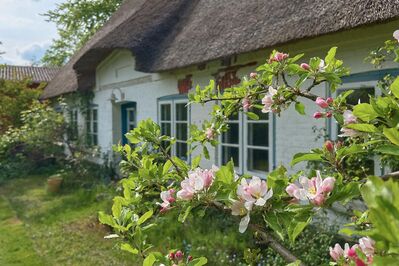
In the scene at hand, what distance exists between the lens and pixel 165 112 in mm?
8555

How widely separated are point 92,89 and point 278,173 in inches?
450

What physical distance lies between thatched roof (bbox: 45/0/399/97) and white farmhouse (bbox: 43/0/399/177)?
14mm

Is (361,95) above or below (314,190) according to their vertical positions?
above

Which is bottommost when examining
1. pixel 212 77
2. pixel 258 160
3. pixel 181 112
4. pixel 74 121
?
pixel 258 160

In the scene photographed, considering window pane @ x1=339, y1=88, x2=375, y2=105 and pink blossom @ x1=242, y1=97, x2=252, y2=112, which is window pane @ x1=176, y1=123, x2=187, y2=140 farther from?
pink blossom @ x1=242, y1=97, x2=252, y2=112

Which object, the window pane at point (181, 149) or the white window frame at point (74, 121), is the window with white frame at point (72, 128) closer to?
the white window frame at point (74, 121)

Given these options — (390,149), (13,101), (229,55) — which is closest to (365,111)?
(390,149)

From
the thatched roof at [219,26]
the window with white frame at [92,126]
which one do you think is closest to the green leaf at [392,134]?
the thatched roof at [219,26]

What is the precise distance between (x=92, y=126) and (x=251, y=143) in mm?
7599

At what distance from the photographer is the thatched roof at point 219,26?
4137 mm

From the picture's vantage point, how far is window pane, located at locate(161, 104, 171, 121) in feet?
27.7

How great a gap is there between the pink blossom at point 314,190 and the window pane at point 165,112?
729cm

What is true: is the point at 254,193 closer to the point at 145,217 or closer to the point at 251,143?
the point at 145,217

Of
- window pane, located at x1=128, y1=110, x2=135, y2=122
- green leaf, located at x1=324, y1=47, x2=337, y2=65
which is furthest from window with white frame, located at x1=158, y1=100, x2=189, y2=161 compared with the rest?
green leaf, located at x1=324, y1=47, x2=337, y2=65
